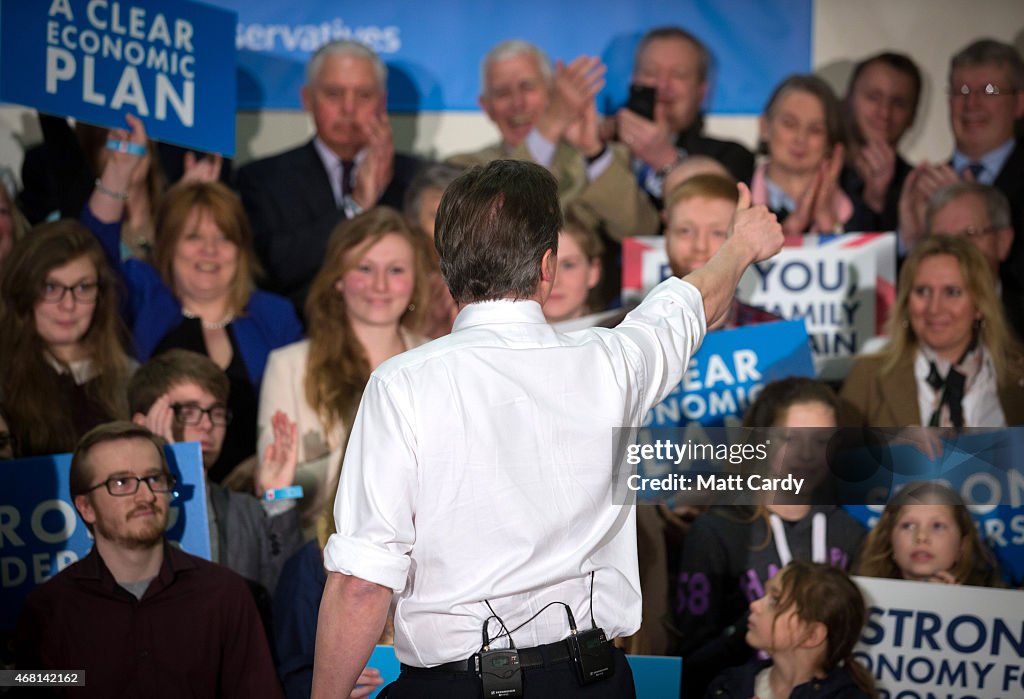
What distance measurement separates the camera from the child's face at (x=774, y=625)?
406cm

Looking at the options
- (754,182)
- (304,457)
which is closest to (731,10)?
(754,182)

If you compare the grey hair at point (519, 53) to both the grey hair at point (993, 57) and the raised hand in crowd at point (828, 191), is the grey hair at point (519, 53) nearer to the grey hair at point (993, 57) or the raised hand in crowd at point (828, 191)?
the raised hand in crowd at point (828, 191)

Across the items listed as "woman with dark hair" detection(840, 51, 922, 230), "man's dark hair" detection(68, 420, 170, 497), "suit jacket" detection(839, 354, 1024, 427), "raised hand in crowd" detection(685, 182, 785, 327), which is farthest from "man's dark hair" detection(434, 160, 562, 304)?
"woman with dark hair" detection(840, 51, 922, 230)

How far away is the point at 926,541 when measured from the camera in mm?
4277

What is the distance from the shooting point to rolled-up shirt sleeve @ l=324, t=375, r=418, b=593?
2131mm

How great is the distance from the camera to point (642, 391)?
234cm

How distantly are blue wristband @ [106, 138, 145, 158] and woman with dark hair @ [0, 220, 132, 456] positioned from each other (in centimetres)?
38

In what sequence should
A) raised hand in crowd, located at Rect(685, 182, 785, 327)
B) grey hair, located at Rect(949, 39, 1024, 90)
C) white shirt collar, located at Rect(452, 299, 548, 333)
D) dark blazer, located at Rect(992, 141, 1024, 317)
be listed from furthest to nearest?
grey hair, located at Rect(949, 39, 1024, 90), dark blazer, located at Rect(992, 141, 1024, 317), raised hand in crowd, located at Rect(685, 182, 785, 327), white shirt collar, located at Rect(452, 299, 548, 333)

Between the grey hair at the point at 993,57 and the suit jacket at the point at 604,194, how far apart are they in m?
1.53

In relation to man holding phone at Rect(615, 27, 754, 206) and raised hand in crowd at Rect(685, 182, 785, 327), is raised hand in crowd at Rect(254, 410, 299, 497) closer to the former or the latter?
man holding phone at Rect(615, 27, 754, 206)

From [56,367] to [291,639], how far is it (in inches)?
61.4

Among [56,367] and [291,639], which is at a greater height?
[56,367]

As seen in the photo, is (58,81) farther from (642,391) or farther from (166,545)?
(642,391)

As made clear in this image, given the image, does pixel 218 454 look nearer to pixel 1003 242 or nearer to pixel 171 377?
pixel 171 377
